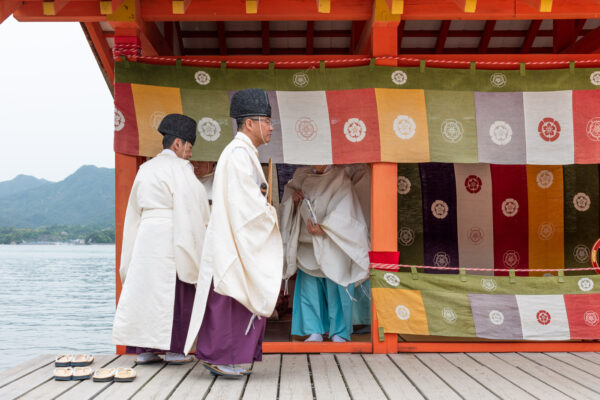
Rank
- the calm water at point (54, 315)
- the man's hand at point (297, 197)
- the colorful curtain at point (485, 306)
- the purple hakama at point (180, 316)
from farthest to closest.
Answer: the calm water at point (54, 315) → the man's hand at point (297, 197) → the colorful curtain at point (485, 306) → the purple hakama at point (180, 316)

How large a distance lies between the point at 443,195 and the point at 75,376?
433 cm

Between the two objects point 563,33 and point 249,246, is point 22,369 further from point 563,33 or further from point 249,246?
point 563,33

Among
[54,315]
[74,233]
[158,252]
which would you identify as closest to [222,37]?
[158,252]

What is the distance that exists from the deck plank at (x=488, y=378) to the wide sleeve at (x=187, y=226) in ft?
6.46

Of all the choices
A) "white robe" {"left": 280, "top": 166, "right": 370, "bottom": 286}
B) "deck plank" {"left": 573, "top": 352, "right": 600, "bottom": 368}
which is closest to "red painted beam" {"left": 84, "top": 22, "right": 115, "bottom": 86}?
"white robe" {"left": 280, "top": 166, "right": 370, "bottom": 286}

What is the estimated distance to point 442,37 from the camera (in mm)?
5793

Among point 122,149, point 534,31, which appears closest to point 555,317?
point 534,31

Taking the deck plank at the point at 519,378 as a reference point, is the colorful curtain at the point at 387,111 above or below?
above

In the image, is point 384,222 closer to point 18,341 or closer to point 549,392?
point 549,392

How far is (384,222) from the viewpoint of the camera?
15.3 feet

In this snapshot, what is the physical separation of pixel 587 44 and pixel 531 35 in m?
0.52

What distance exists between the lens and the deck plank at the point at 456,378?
11.0 ft

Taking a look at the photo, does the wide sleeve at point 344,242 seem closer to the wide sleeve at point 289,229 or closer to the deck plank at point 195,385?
the wide sleeve at point 289,229

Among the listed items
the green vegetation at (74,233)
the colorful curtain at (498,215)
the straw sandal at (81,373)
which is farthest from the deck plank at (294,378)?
the green vegetation at (74,233)
